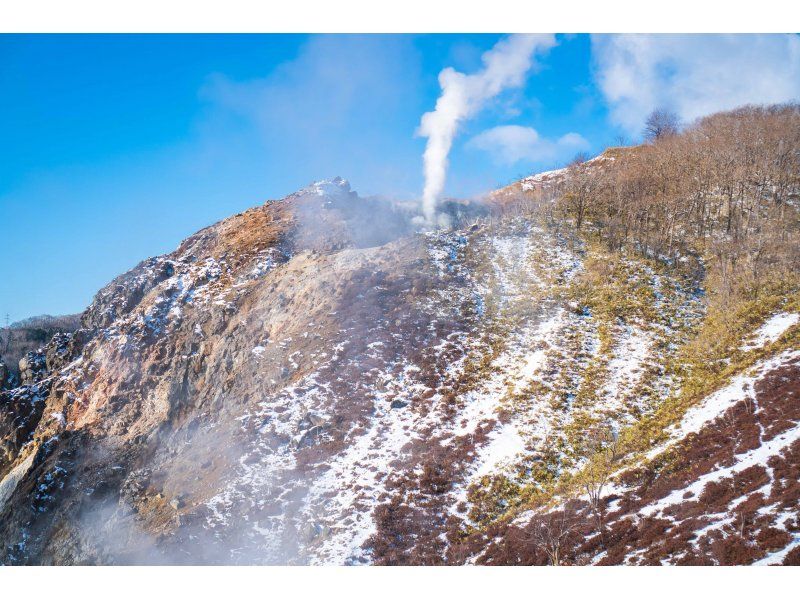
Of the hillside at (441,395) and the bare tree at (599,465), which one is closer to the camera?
the bare tree at (599,465)

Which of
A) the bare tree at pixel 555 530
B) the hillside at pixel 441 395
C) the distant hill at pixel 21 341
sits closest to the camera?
the bare tree at pixel 555 530

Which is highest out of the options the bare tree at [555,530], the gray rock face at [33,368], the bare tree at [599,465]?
the gray rock face at [33,368]

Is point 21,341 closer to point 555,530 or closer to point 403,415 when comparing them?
point 403,415

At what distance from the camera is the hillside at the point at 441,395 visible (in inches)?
1018

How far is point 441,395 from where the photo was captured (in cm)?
3794

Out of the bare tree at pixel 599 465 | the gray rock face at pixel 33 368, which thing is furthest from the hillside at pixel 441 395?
the gray rock face at pixel 33 368

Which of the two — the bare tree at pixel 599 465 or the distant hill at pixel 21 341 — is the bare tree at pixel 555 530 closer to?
the bare tree at pixel 599 465

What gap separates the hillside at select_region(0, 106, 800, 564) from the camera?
2586cm

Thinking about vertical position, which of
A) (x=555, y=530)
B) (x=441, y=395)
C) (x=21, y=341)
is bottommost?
(x=555, y=530)

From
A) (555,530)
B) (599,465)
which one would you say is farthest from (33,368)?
(599,465)

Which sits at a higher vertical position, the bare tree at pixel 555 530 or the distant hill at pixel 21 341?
the distant hill at pixel 21 341

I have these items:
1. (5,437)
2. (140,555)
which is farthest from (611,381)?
(5,437)

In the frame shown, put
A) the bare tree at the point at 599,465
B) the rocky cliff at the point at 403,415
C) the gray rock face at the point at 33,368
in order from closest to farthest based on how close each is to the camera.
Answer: the bare tree at the point at 599,465 → the rocky cliff at the point at 403,415 → the gray rock face at the point at 33,368

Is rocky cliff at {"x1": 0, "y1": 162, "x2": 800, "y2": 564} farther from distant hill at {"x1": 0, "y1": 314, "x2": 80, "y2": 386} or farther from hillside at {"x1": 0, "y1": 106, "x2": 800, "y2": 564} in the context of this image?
distant hill at {"x1": 0, "y1": 314, "x2": 80, "y2": 386}
